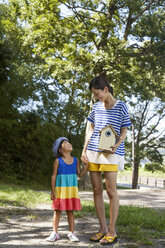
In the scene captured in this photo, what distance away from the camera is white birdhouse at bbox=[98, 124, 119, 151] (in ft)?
10.8

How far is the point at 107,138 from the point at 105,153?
0.59ft

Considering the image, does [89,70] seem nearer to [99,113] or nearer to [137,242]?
[99,113]

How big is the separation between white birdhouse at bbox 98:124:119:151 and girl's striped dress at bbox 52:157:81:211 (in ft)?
1.56

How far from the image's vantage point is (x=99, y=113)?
3584 millimetres

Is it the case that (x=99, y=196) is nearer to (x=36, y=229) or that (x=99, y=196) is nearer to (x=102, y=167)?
(x=102, y=167)

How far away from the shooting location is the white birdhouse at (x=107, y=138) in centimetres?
329

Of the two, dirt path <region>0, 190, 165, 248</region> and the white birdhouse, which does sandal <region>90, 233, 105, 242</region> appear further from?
the white birdhouse

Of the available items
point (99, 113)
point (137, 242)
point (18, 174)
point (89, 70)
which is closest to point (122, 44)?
point (89, 70)

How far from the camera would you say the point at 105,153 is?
3348mm

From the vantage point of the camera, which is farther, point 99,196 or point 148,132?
point 148,132

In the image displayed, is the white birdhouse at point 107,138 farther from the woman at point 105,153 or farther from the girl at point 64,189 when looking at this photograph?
the girl at point 64,189

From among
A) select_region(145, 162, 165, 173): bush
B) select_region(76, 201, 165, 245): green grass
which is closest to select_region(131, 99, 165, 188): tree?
select_region(145, 162, 165, 173): bush

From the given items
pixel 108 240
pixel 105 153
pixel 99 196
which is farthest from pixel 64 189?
pixel 108 240

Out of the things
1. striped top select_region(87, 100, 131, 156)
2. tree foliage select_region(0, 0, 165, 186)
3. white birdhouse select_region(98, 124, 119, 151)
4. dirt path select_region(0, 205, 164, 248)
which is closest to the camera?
dirt path select_region(0, 205, 164, 248)
